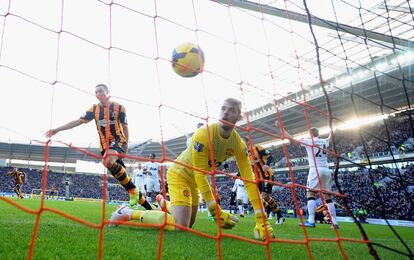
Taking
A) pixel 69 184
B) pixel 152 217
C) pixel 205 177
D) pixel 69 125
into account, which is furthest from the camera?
pixel 69 184

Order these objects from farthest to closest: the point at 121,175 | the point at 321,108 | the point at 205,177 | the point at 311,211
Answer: the point at 321,108 < the point at 311,211 < the point at 121,175 < the point at 205,177

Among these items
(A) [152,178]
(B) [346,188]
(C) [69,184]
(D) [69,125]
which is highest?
(C) [69,184]

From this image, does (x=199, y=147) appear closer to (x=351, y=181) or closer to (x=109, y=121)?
(x=109, y=121)

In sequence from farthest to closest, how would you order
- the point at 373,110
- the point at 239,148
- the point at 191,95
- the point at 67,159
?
the point at 67,159 → the point at 373,110 → the point at 191,95 → the point at 239,148

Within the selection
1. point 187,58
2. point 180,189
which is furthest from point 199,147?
point 187,58

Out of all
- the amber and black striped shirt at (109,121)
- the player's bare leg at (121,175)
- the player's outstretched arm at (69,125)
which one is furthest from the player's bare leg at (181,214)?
the player's outstretched arm at (69,125)

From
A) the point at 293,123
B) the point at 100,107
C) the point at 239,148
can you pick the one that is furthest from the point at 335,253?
the point at 293,123

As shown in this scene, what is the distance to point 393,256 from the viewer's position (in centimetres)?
293

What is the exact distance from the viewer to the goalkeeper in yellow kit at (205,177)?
3.23 metres

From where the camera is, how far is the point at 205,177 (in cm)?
331

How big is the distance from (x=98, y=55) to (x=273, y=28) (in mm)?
2809

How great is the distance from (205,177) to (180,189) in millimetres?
687

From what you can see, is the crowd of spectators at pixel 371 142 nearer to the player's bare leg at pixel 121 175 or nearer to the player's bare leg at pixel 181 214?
the player's bare leg at pixel 121 175

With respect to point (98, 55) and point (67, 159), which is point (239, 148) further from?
point (67, 159)
